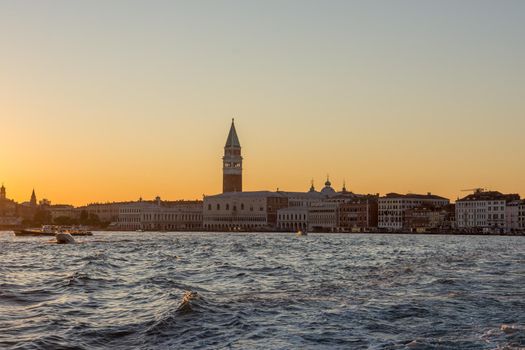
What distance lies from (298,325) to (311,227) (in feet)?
504

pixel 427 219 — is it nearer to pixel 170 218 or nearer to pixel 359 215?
pixel 359 215

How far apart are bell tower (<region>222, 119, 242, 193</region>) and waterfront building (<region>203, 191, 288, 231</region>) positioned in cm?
688

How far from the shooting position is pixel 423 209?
495 ft

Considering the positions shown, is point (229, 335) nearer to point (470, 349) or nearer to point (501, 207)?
point (470, 349)

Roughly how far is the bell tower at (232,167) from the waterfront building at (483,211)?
5522 centimetres

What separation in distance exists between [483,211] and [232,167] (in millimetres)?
62657

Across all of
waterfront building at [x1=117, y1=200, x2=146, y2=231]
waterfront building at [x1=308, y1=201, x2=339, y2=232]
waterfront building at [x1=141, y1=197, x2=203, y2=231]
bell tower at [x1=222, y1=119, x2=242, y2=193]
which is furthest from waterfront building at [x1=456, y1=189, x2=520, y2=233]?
waterfront building at [x1=117, y1=200, x2=146, y2=231]

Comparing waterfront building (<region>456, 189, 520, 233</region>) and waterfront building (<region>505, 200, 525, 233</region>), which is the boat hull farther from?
waterfront building (<region>505, 200, 525, 233</region>)

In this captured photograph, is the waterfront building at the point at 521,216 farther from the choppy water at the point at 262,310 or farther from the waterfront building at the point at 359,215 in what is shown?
the choppy water at the point at 262,310

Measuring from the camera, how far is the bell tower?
184 meters

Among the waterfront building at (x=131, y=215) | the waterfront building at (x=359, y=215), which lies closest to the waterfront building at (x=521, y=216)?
the waterfront building at (x=359, y=215)

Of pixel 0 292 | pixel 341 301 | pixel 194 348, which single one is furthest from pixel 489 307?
pixel 0 292

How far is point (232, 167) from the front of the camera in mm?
184250

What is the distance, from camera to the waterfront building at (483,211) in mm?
138375
